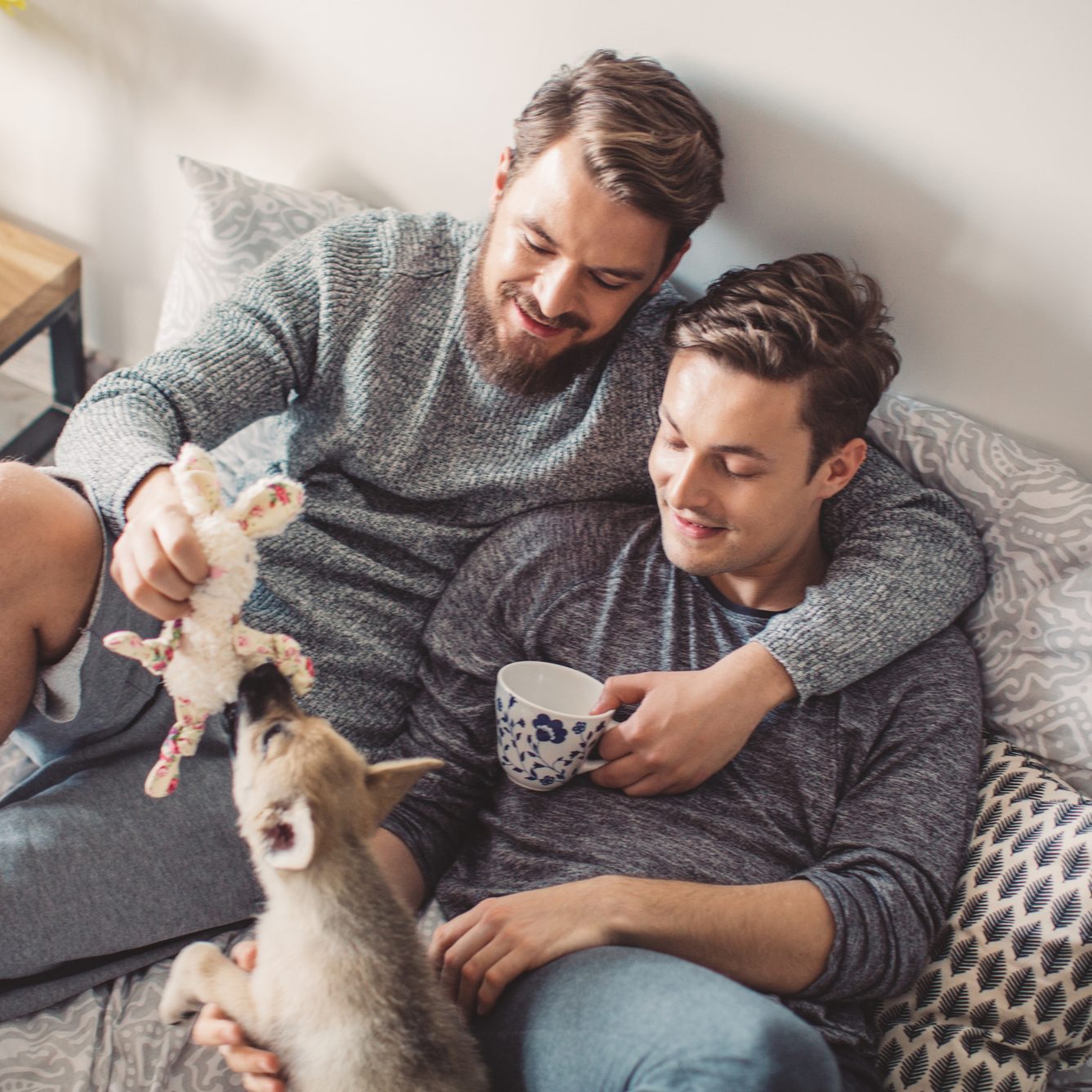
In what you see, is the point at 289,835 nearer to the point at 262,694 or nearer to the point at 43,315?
the point at 262,694

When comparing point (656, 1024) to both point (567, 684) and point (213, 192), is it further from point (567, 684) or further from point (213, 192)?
point (213, 192)

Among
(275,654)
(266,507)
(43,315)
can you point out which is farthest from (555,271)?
(43,315)

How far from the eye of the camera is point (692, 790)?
1.70m

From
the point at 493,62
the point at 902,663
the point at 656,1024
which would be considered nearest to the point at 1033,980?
the point at 902,663

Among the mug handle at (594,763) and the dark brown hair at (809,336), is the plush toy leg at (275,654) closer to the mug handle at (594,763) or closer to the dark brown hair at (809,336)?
the mug handle at (594,763)

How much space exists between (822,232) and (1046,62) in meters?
0.45

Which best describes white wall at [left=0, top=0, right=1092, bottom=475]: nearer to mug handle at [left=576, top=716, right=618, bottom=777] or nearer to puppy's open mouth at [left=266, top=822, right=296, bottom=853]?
mug handle at [left=576, top=716, right=618, bottom=777]

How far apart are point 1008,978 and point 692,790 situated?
0.53 metres

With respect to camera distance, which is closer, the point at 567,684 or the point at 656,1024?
the point at 656,1024

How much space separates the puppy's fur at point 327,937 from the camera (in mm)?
1234

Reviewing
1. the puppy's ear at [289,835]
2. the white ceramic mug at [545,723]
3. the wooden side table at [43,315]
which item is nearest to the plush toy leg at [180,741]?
the puppy's ear at [289,835]

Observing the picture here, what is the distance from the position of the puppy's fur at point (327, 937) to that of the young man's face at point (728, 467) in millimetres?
690

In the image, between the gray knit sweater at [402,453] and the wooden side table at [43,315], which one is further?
the wooden side table at [43,315]

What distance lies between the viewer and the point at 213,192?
7.18 ft
